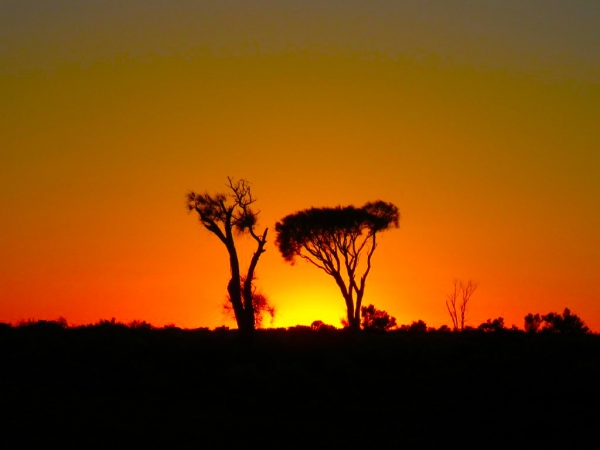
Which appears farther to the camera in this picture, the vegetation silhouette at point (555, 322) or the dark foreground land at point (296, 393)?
the vegetation silhouette at point (555, 322)

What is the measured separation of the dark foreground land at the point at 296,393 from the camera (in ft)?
68.5

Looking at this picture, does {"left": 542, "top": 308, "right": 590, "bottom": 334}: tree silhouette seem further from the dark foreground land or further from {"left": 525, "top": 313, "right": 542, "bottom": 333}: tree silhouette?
the dark foreground land

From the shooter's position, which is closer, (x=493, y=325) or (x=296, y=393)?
(x=296, y=393)

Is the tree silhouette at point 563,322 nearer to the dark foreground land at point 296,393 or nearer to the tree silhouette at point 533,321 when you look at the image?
the tree silhouette at point 533,321

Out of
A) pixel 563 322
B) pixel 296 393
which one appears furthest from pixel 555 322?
pixel 296 393

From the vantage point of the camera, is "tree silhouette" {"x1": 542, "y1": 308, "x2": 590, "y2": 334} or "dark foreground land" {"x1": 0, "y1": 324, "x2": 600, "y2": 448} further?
"tree silhouette" {"x1": 542, "y1": 308, "x2": 590, "y2": 334}

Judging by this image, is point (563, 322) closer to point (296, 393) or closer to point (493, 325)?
point (493, 325)

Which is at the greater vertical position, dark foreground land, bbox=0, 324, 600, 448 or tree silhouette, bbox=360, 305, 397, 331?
tree silhouette, bbox=360, 305, 397, 331

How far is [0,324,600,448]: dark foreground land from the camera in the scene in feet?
68.5

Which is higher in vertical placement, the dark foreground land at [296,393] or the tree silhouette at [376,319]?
the tree silhouette at [376,319]

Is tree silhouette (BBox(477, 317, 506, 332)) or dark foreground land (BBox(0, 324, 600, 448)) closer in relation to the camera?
dark foreground land (BBox(0, 324, 600, 448))

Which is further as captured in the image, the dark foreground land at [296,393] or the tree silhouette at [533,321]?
the tree silhouette at [533,321]

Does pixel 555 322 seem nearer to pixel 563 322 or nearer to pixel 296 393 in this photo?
pixel 563 322

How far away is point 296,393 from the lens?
2545 centimetres
